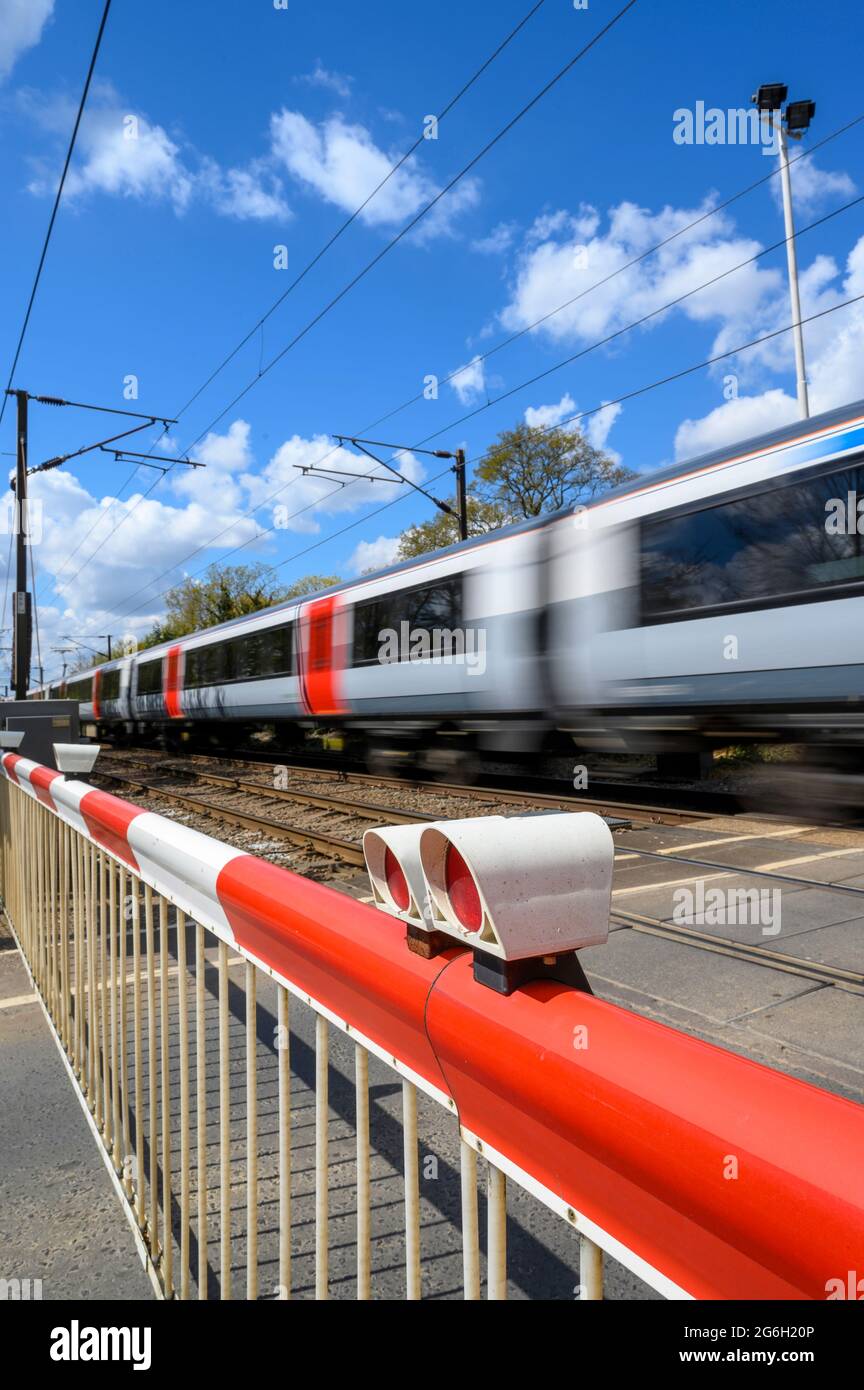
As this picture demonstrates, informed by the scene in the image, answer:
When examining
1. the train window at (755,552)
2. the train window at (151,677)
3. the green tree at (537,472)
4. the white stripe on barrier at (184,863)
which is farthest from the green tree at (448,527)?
the white stripe on barrier at (184,863)

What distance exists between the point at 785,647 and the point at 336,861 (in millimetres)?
4386

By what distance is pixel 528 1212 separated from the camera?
2455 millimetres

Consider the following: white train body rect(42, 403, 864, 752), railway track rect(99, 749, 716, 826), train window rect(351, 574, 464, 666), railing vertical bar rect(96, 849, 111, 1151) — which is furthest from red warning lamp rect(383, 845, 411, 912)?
train window rect(351, 574, 464, 666)

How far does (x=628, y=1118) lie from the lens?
2.67 ft

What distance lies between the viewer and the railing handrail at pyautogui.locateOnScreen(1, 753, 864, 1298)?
692mm

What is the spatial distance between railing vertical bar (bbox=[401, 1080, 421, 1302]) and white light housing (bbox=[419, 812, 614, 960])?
325mm

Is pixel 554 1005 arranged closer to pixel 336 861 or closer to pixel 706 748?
pixel 336 861

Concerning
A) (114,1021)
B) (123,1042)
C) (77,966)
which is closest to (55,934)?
(77,966)

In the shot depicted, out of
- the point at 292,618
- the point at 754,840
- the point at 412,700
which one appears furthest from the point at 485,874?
the point at 292,618

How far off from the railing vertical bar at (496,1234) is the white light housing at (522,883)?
293mm

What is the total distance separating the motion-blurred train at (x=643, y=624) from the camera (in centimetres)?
735

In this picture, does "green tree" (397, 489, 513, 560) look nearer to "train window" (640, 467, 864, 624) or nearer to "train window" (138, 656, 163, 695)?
"train window" (138, 656, 163, 695)

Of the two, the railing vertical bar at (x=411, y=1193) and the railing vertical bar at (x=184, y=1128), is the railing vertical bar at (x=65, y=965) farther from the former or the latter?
the railing vertical bar at (x=411, y=1193)
